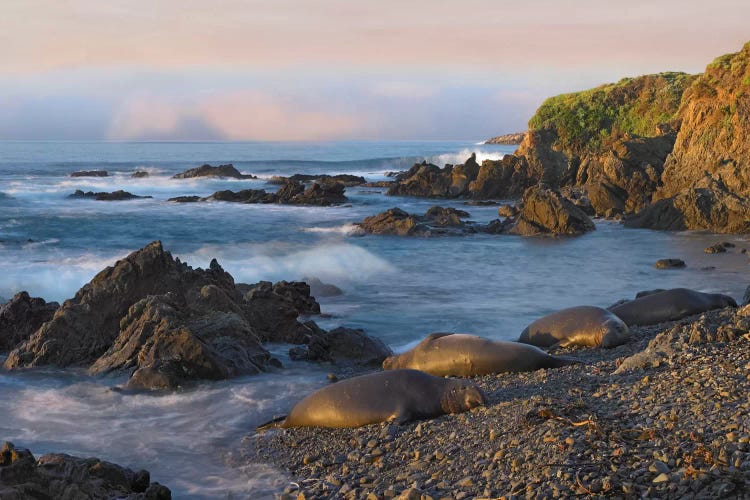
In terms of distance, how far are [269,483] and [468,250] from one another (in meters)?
20.6

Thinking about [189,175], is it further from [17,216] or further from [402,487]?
[402,487]

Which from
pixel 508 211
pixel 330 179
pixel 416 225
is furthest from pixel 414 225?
pixel 330 179

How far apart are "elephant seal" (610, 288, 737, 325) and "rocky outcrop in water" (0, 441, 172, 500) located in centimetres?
842

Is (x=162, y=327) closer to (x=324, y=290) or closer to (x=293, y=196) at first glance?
(x=324, y=290)

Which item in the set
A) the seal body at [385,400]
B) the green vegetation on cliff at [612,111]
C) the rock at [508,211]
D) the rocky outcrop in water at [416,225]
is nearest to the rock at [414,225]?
the rocky outcrop in water at [416,225]

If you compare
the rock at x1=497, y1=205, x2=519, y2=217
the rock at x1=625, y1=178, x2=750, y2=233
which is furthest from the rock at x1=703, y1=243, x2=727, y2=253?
the rock at x1=497, y1=205, x2=519, y2=217

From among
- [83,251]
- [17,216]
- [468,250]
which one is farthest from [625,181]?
[17,216]

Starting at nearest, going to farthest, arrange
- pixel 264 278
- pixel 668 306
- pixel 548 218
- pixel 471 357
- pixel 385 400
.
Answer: pixel 385 400 → pixel 471 357 → pixel 668 306 → pixel 264 278 → pixel 548 218

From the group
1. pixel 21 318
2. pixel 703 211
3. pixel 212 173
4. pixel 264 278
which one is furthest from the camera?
pixel 212 173

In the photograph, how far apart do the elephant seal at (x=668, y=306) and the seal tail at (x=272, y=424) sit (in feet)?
20.9

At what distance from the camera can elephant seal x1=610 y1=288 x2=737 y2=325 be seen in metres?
12.3

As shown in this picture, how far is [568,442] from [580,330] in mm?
5291

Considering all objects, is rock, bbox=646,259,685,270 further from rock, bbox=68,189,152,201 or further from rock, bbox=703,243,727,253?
rock, bbox=68,189,152,201

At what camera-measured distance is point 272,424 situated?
839cm
